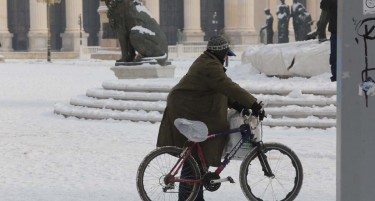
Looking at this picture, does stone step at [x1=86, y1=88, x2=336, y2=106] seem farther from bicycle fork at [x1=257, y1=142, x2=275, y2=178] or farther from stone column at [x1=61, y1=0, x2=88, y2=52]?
stone column at [x1=61, y1=0, x2=88, y2=52]

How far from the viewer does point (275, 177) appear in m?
6.89

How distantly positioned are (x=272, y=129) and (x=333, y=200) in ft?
18.6

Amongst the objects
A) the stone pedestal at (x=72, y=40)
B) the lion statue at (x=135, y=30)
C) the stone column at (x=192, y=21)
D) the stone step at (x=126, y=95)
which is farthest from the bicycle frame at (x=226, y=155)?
the stone column at (x=192, y=21)

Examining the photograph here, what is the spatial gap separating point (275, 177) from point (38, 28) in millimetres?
53648

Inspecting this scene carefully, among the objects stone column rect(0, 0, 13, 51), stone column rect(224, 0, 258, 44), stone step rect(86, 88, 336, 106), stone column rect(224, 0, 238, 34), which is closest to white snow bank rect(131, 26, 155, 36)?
stone step rect(86, 88, 336, 106)

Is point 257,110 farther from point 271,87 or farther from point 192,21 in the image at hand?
point 192,21

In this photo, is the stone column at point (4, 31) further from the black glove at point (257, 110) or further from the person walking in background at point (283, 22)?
the black glove at point (257, 110)

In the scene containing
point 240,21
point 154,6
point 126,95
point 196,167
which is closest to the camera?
point 196,167

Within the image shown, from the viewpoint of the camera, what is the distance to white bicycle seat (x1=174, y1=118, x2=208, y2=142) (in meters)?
6.05

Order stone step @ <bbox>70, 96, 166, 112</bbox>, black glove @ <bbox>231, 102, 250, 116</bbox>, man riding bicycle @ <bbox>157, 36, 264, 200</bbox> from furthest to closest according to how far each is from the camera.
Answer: stone step @ <bbox>70, 96, 166, 112</bbox> < black glove @ <bbox>231, 102, 250, 116</bbox> < man riding bicycle @ <bbox>157, 36, 264, 200</bbox>

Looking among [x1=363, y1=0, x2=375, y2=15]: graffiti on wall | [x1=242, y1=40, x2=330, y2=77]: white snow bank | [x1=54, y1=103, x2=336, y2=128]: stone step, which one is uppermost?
[x1=363, y1=0, x2=375, y2=15]: graffiti on wall

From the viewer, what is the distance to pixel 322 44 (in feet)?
48.3

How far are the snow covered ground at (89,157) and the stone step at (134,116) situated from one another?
0.39 feet

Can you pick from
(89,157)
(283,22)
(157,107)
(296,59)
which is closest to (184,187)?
(89,157)
